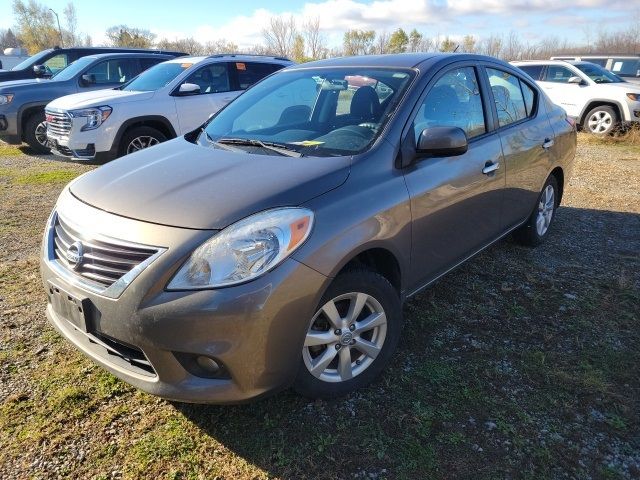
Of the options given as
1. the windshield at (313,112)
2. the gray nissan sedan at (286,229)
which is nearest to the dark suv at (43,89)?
the windshield at (313,112)

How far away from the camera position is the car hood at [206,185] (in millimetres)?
2137

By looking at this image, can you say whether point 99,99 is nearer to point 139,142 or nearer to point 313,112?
point 139,142

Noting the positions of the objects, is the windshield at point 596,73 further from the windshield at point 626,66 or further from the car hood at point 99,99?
the car hood at point 99,99

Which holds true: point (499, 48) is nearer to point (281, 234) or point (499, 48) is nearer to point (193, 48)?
point (193, 48)

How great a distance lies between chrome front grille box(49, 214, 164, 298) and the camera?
2.01 meters

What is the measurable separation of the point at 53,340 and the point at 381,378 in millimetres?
2038

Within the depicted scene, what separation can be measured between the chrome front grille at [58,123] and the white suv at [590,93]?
31.7 feet

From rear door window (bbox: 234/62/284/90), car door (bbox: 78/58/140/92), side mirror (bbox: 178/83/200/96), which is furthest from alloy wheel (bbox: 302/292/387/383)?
car door (bbox: 78/58/140/92)

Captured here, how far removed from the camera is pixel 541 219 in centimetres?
461

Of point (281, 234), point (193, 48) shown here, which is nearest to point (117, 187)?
point (281, 234)

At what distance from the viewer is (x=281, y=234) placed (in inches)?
81.2

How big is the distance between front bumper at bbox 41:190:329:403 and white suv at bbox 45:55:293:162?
16.9 feet

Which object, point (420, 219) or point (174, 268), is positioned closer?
point (174, 268)

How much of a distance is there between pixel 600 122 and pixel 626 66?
17.9ft
